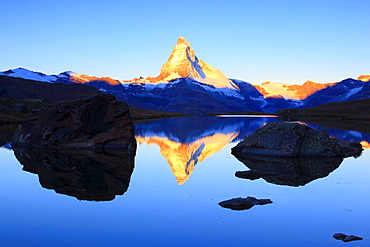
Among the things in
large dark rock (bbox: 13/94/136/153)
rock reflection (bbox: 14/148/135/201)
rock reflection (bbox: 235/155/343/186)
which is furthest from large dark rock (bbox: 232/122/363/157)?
large dark rock (bbox: 13/94/136/153)

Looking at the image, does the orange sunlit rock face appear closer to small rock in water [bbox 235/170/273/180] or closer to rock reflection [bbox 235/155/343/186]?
small rock in water [bbox 235/170/273/180]

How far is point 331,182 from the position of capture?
2325 centimetres

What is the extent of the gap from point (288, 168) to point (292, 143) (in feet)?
20.2

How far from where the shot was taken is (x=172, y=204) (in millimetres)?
18250

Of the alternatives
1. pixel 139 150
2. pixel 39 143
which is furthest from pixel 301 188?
pixel 39 143

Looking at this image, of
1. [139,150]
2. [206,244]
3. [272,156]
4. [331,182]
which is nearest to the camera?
[206,244]

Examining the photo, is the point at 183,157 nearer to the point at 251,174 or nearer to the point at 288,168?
the point at 288,168

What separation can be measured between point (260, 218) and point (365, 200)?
666 cm

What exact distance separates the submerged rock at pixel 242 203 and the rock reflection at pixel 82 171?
5905 mm

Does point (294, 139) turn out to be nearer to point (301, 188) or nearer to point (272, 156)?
point (272, 156)

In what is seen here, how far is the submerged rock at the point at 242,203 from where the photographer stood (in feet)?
57.4

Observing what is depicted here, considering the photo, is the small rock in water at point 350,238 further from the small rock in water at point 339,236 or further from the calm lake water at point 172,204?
the calm lake water at point 172,204

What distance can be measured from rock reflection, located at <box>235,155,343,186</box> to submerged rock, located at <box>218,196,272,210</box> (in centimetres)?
484

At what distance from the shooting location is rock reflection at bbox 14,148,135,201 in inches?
816
